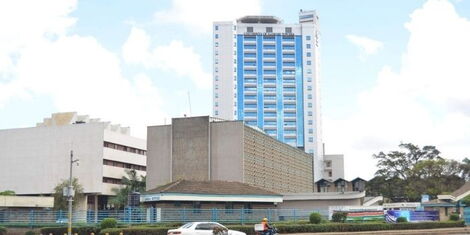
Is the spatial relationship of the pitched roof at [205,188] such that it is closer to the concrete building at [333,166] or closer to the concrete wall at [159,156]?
the concrete wall at [159,156]

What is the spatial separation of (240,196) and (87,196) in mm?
47559

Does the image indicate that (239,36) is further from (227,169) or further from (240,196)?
(240,196)

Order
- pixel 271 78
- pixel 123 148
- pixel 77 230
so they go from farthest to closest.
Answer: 1. pixel 271 78
2. pixel 123 148
3. pixel 77 230

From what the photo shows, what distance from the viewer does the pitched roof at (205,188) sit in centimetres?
5206

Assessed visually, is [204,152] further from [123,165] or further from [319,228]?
[123,165]

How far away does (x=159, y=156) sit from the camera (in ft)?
230

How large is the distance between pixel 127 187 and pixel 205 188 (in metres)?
41.5

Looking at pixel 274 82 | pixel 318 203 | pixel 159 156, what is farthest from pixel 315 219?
pixel 274 82

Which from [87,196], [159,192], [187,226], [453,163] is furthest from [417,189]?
[187,226]

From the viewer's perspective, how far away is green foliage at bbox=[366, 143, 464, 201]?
9944 cm

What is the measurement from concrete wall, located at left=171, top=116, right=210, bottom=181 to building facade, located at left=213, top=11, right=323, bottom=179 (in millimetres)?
88210

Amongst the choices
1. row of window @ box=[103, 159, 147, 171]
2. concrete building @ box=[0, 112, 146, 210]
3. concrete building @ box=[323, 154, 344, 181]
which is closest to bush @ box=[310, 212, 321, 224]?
concrete building @ box=[0, 112, 146, 210]

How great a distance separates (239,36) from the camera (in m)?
165

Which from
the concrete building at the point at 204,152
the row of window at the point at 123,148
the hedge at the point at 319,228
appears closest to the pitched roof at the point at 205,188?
the concrete building at the point at 204,152
